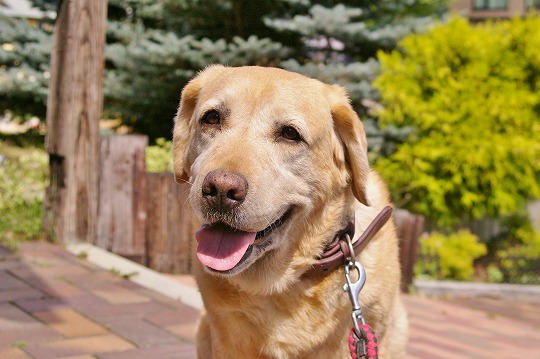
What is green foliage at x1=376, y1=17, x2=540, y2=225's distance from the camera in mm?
7559

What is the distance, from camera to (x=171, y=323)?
12.1 ft

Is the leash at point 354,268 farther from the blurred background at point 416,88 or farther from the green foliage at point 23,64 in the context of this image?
the green foliage at point 23,64

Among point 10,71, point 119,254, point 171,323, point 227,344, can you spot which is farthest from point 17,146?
point 227,344

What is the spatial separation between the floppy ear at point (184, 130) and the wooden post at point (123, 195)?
8.64 feet

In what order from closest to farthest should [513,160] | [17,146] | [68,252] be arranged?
[68,252]
[513,160]
[17,146]

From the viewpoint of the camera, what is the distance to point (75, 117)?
5.30 metres

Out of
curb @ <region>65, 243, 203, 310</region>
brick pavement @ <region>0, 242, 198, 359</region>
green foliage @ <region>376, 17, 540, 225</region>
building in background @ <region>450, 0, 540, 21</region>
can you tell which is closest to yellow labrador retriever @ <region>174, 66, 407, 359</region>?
brick pavement @ <region>0, 242, 198, 359</region>

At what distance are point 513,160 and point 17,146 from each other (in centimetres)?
683

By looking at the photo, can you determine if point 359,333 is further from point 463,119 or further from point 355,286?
point 463,119

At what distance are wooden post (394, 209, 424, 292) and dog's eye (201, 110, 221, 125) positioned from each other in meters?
3.88

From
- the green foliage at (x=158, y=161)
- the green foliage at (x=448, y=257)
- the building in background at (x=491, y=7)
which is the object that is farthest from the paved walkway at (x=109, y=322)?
the building in background at (x=491, y=7)

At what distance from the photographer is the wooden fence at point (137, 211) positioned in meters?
5.40

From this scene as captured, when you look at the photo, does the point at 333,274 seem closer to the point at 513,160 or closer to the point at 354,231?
the point at 354,231

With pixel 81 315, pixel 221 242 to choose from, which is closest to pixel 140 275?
pixel 81 315
